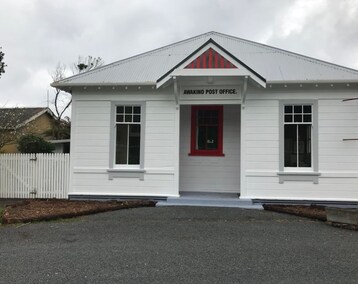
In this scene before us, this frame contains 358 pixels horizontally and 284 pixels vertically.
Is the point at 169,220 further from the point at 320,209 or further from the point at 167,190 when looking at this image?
the point at 320,209

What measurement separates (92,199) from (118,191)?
3.08 feet

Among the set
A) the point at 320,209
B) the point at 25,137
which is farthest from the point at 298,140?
the point at 25,137

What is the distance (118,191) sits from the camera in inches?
464

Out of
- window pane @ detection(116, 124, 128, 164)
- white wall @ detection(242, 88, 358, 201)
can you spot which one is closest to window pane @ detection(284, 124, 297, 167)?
white wall @ detection(242, 88, 358, 201)

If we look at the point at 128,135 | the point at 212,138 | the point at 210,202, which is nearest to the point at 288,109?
the point at 212,138

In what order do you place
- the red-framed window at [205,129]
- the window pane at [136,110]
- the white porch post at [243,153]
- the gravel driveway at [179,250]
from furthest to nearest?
the red-framed window at [205,129], the window pane at [136,110], the white porch post at [243,153], the gravel driveway at [179,250]

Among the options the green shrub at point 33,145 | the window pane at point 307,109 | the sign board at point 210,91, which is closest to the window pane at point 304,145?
the window pane at point 307,109

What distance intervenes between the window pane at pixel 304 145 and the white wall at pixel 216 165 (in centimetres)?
215

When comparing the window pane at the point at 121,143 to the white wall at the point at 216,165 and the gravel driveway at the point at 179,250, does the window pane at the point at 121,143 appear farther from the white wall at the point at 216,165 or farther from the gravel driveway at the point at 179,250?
the gravel driveway at the point at 179,250

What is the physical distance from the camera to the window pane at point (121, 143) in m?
12.0

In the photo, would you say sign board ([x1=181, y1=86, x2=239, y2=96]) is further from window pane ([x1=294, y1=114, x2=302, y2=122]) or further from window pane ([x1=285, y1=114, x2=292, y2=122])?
window pane ([x1=294, y1=114, x2=302, y2=122])

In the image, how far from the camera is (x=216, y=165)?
12.7 meters

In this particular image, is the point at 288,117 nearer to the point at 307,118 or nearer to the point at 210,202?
the point at 307,118

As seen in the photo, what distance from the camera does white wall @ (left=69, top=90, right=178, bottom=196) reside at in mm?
11672
